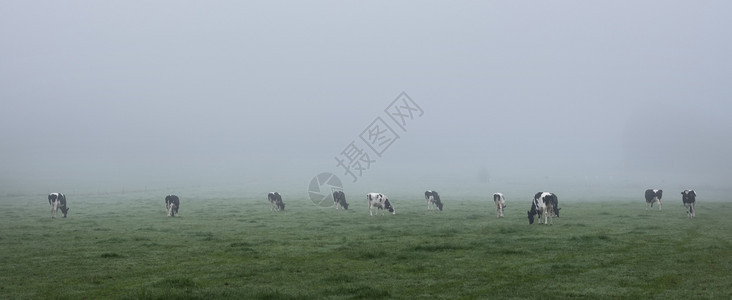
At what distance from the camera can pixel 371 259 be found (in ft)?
74.5

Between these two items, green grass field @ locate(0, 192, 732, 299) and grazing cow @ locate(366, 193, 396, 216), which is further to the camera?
grazing cow @ locate(366, 193, 396, 216)

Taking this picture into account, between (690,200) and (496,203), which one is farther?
(496,203)

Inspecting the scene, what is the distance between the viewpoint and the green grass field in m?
16.9

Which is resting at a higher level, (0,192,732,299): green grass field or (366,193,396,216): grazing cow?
(366,193,396,216): grazing cow

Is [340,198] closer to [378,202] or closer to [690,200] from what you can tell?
[378,202]

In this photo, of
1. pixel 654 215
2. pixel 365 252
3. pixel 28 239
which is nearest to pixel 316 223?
pixel 365 252

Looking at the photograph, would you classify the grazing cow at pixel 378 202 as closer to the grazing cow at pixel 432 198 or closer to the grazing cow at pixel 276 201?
the grazing cow at pixel 432 198

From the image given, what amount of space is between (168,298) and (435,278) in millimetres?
8543

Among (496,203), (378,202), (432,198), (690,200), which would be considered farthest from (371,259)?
(690,200)

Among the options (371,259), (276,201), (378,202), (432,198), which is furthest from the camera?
(276,201)

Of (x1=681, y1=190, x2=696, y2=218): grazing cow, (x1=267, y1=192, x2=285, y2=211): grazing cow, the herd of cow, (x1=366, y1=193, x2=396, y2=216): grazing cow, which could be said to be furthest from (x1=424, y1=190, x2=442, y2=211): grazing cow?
(x1=681, y1=190, x2=696, y2=218): grazing cow

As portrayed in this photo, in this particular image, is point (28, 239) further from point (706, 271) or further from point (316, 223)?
point (706, 271)

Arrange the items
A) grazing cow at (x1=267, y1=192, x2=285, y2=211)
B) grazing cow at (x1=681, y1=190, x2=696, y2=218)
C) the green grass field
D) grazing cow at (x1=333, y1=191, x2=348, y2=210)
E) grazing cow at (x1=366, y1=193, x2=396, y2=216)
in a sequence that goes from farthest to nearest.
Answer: grazing cow at (x1=267, y1=192, x2=285, y2=211) → grazing cow at (x1=333, y1=191, x2=348, y2=210) → grazing cow at (x1=366, y1=193, x2=396, y2=216) → grazing cow at (x1=681, y1=190, x2=696, y2=218) → the green grass field

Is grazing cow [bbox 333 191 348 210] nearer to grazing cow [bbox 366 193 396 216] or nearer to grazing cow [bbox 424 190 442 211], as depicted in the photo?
grazing cow [bbox 366 193 396 216]
